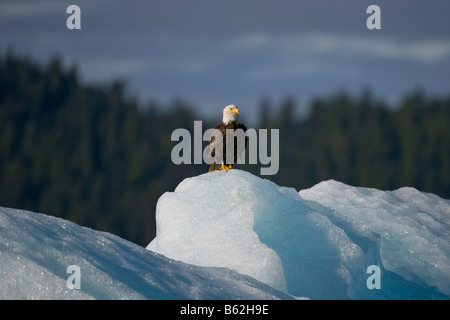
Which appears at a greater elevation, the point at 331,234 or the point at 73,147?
the point at 331,234

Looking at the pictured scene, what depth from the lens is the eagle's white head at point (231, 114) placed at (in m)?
9.52

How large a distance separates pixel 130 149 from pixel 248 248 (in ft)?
208

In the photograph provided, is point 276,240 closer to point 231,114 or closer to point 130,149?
point 231,114

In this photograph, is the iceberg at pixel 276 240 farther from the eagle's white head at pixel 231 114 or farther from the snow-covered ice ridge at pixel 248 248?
the eagle's white head at pixel 231 114

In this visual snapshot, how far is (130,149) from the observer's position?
6925 cm

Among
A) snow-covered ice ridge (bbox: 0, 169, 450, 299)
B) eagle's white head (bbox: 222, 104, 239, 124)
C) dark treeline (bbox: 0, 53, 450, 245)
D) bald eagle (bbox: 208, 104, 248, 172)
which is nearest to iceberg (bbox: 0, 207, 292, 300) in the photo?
snow-covered ice ridge (bbox: 0, 169, 450, 299)

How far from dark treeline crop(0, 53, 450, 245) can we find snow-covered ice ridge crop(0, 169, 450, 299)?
4870cm

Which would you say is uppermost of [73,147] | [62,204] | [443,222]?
[443,222]

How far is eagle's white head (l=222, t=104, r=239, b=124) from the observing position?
9.52m

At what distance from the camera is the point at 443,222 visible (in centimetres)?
852

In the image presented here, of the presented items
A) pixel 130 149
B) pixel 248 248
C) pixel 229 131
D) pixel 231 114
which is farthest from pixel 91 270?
pixel 130 149

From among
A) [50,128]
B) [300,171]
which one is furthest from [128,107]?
[300,171]
